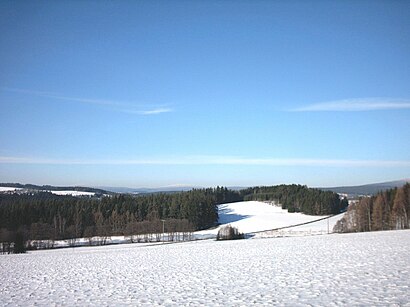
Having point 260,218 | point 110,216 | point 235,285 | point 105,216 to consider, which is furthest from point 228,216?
point 235,285

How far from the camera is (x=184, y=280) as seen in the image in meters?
15.0

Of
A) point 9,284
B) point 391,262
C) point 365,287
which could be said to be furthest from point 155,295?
point 391,262

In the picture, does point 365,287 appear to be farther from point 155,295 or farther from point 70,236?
point 70,236

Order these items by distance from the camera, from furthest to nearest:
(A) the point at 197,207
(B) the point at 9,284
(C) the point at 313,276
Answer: (A) the point at 197,207
(B) the point at 9,284
(C) the point at 313,276

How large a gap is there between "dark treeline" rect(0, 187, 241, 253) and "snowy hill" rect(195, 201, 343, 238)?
25.1 ft

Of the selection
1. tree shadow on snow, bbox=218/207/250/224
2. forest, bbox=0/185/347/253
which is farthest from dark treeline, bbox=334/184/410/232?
tree shadow on snow, bbox=218/207/250/224

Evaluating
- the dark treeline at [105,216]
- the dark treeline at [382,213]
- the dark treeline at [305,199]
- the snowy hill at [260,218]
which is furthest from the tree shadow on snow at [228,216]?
the dark treeline at [382,213]

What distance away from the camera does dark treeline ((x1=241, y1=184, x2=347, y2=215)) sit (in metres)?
120

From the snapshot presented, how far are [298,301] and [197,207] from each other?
89.9 m

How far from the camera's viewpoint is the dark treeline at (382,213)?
188 ft

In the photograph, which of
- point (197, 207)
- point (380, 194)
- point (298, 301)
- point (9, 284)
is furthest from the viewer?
point (197, 207)

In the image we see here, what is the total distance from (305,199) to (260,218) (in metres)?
25.1

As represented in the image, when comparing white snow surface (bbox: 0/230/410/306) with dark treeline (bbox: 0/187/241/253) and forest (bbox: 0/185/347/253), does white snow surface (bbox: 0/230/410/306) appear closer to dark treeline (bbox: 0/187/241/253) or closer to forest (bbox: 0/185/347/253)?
forest (bbox: 0/185/347/253)

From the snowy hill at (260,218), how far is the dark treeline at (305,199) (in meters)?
A: 3.44
